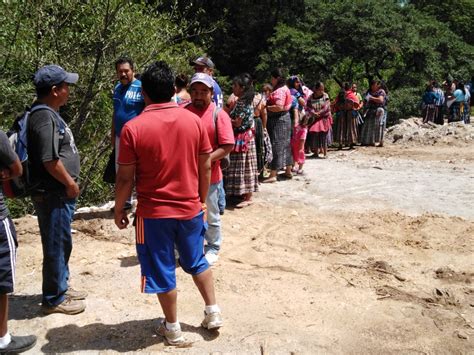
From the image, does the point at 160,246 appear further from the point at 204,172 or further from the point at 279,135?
the point at 279,135

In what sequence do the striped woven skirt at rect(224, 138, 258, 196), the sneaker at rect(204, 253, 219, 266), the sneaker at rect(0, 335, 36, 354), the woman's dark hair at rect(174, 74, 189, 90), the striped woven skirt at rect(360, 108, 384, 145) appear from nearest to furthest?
the sneaker at rect(0, 335, 36, 354) < the sneaker at rect(204, 253, 219, 266) < the woman's dark hair at rect(174, 74, 189, 90) < the striped woven skirt at rect(224, 138, 258, 196) < the striped woven skirt at rect(360, 108, 384, 145)

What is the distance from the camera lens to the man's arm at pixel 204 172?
3295mm

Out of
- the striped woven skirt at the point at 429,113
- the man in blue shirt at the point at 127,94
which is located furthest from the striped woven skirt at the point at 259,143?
the striped woven skirt at the point at 429,113

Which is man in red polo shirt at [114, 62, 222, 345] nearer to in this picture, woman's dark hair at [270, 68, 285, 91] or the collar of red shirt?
the collar of red shirt

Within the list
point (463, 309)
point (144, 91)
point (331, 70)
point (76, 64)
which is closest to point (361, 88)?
point (331, 70)

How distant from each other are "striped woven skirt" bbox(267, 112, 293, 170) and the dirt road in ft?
2.83

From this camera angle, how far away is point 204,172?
334cm

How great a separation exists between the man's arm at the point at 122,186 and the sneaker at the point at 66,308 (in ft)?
3.13

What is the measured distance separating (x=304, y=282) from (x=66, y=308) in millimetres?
1957

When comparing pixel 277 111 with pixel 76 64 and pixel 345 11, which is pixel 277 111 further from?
pixel 345 11

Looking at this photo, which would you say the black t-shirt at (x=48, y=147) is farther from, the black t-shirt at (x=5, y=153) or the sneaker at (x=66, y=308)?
the sneaker at (x=66, y=308)

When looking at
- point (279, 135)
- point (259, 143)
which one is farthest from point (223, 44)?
point (259, 143)

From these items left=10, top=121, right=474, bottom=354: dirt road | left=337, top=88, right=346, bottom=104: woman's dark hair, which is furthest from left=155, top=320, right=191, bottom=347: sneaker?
left=337, top=88, right=346, bottom=104: woman's dark hair

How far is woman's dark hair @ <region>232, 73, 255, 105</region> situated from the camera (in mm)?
6047
